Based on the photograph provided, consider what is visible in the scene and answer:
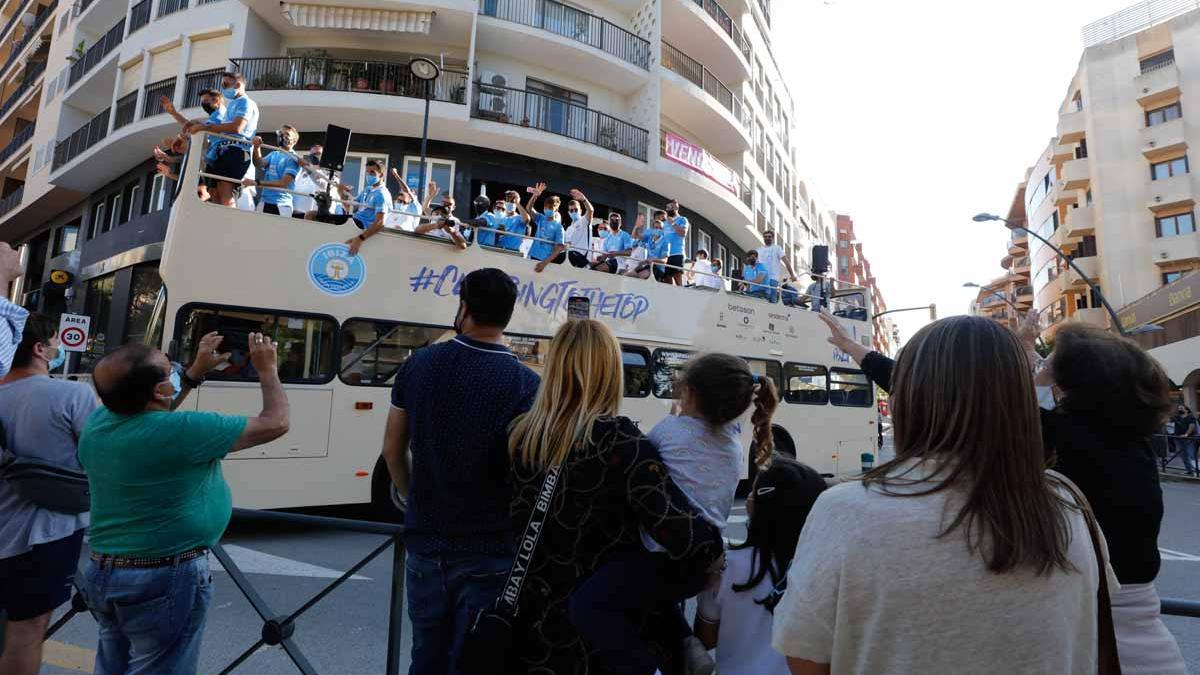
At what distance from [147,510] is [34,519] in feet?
3.68

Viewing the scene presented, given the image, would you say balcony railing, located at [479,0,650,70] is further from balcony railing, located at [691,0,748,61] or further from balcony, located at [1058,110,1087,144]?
balcony, located at [1058,110,1087,144]

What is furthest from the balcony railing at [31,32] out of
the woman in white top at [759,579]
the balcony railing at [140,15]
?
the woman in white top at [759,579]

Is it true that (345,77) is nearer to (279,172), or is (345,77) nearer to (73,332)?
(73,332)

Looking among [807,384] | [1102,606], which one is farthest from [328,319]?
[807,384]

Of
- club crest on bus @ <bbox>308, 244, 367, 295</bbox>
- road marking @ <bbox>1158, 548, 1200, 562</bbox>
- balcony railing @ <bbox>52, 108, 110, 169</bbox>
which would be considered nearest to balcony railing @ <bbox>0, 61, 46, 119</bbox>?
balcony railing @ <bbox>52, 108, 110, 169</bbox>

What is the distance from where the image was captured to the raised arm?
7.68 feet

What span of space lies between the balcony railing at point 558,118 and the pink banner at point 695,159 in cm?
92

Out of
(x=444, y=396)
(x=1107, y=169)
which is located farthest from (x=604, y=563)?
(x=1107, y=169)

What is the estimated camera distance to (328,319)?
7223mm

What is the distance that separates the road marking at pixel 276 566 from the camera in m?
5.48

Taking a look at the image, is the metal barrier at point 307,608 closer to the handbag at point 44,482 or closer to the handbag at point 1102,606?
the handbag at point 44,482

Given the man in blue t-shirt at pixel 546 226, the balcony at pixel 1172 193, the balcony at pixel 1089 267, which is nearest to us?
the man in blue t-shirt at pixel 546 226

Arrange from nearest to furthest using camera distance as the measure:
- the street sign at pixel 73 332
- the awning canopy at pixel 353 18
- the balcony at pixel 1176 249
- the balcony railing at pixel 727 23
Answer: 1. the street sign at pixel 73 332
2. the awning canopy at pixel 353 18
3. the balcony railing at pixel 727 23
4. the balcony at pixel 1176 249

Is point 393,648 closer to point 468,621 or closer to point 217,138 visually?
point 468,621
